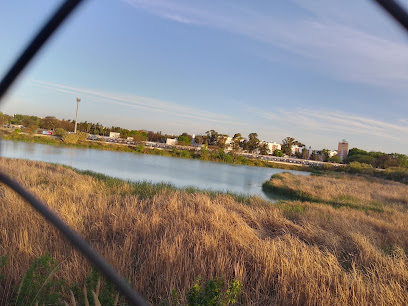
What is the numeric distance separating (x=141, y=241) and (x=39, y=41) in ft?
9.98

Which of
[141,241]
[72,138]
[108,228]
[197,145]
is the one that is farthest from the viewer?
[197,145]

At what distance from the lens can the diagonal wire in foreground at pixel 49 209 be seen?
0.52 meters

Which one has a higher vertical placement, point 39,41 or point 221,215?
point 39,41

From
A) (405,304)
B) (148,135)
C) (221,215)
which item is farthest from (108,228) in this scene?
(148,135)

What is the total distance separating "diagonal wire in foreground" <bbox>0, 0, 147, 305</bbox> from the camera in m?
0.52

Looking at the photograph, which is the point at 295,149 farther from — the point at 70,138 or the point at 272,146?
the point at 70,138

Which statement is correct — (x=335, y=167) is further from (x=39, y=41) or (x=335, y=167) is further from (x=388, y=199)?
(x=39, y=41)

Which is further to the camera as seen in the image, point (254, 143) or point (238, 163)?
point (254, 143)

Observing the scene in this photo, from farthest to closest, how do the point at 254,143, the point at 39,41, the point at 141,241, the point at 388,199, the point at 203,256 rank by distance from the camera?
1. the point at 254,143
2. the point at 388,199
3. the point at 141,241
4. the point at 203,256
5. the point at 39,41

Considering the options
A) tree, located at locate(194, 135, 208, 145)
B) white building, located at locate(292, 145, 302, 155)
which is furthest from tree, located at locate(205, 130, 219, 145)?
white building, located at locate(292, 145, 302, 155)

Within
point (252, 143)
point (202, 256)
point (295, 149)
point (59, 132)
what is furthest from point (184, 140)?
point (202, 256)

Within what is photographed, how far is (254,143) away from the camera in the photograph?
5362cm

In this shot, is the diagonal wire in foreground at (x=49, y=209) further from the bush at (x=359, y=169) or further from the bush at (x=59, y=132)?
the bush at (x=359, y=169)

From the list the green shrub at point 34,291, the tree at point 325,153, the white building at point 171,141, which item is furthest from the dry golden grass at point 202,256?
the tree at point 325,153
